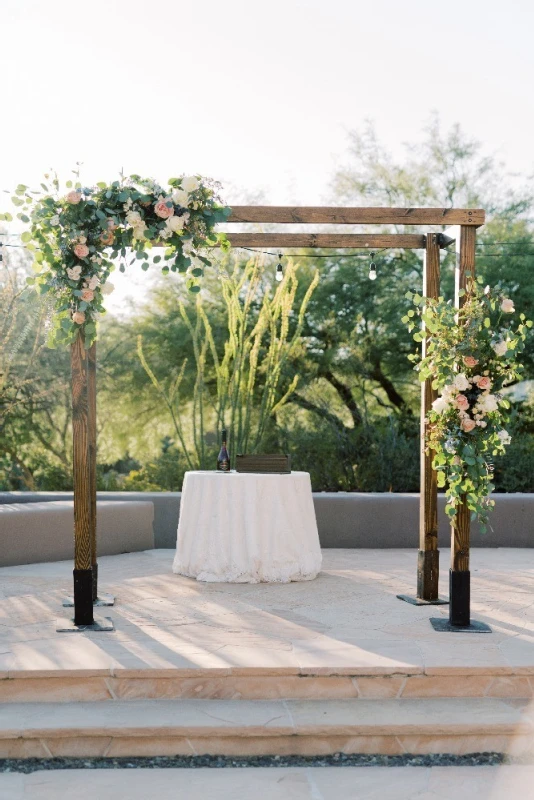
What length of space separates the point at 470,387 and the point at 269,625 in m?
1.50

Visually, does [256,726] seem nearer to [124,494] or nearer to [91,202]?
[91,202]

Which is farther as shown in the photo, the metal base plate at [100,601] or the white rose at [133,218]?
the metal base plate at [100,601]

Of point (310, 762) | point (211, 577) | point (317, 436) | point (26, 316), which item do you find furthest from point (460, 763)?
point (26, 316)

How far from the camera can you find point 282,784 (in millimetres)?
2781

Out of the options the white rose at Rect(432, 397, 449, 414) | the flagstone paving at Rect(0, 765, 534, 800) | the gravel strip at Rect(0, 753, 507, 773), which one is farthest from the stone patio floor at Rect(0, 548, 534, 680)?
the white rose at Rect(432, 397, 449, 414)

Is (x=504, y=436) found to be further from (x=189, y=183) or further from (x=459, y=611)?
(x=189, y=183)

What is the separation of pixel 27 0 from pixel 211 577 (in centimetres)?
526

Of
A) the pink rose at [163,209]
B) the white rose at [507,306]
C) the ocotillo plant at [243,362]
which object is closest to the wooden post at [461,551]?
the white rose at [507,306]

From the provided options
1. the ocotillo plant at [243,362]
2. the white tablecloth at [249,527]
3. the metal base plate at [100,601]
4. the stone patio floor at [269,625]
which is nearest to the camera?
the stone patio floor at [269,625]

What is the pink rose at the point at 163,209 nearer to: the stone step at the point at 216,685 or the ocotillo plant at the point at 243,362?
the ocotillo plant at the point at 243,362

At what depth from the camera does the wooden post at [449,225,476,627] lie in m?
4.17

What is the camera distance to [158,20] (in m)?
7.60

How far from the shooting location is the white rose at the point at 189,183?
400 centimetres

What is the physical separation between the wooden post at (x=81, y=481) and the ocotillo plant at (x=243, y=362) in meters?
1.72
